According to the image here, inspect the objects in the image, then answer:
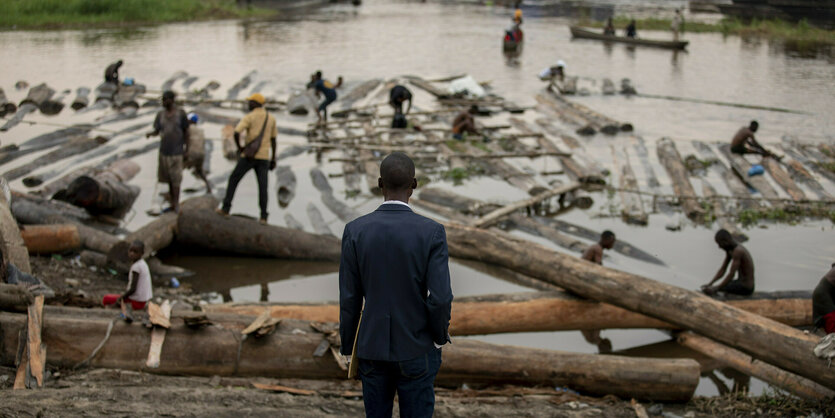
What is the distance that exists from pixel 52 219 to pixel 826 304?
826cm

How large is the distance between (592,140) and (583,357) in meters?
10.2

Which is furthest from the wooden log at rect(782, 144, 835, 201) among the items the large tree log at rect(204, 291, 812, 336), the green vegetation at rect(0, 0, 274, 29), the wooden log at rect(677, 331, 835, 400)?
the green vegetation at rect(0, 0, 274, 29)

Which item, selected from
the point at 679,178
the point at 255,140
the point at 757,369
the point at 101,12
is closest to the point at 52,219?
the point at 255,140

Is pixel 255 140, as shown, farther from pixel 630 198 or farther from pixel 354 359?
pixel 354 359

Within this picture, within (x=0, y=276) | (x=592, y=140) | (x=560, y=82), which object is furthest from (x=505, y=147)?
(x=0, y=276)

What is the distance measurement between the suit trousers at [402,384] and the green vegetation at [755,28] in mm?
32318

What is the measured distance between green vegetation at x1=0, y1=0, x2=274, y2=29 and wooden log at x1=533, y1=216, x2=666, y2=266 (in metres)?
29.1

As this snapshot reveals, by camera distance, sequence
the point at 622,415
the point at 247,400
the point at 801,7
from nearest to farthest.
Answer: the point at 247,400 → the point at 622,415 → the point at 801,7

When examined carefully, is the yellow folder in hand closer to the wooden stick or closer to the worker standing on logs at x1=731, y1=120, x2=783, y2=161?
the wooden stick

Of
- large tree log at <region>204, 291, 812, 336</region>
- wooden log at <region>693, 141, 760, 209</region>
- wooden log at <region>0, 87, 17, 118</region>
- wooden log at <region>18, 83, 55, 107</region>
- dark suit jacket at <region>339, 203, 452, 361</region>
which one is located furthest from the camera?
wooden log at <region>18, 83, 55, 107</region>

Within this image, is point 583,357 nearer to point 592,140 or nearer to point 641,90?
point 592,140

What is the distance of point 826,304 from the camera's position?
20.9ft

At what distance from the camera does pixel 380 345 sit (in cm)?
349

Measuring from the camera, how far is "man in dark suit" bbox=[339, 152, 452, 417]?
11.3ft
